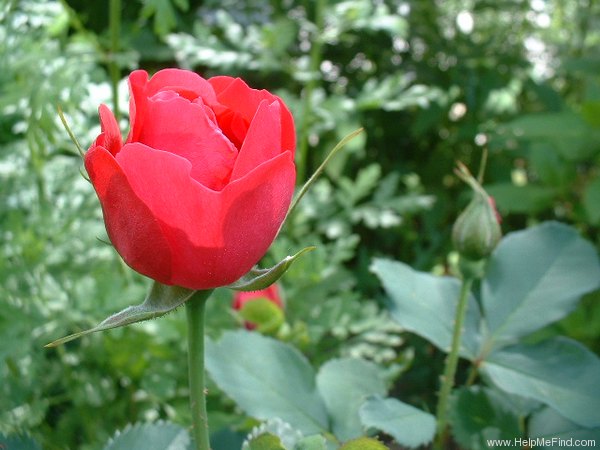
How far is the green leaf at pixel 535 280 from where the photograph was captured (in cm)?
73

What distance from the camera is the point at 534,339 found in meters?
1.25

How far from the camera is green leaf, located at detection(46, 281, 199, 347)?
18.4 inches

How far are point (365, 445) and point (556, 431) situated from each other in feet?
0.81

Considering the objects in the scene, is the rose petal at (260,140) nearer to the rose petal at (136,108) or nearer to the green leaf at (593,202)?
the rose petal at (136,108)

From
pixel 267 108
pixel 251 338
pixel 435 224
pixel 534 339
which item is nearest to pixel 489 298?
pixel 251 338

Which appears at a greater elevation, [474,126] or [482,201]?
[482,201]

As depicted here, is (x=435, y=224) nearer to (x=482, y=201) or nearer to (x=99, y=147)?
(x=482, y=201)

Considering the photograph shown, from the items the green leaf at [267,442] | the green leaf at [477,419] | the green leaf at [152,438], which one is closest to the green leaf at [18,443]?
the green leaf at [152,438]

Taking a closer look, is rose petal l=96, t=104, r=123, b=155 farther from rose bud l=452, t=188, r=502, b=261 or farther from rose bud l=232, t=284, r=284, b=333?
rose bud l=232, t=284, r=284, b=333

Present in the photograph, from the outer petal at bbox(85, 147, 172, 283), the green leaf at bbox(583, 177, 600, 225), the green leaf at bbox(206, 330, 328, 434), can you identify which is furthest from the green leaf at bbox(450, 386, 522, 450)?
the green leaf at bbox(583, 177, 600, 225)

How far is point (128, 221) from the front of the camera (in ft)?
1.50

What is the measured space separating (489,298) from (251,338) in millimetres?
241

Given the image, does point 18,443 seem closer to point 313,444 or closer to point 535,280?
point 313,444

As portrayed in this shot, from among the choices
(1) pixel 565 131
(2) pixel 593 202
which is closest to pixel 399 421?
(2) pixel 593 202
